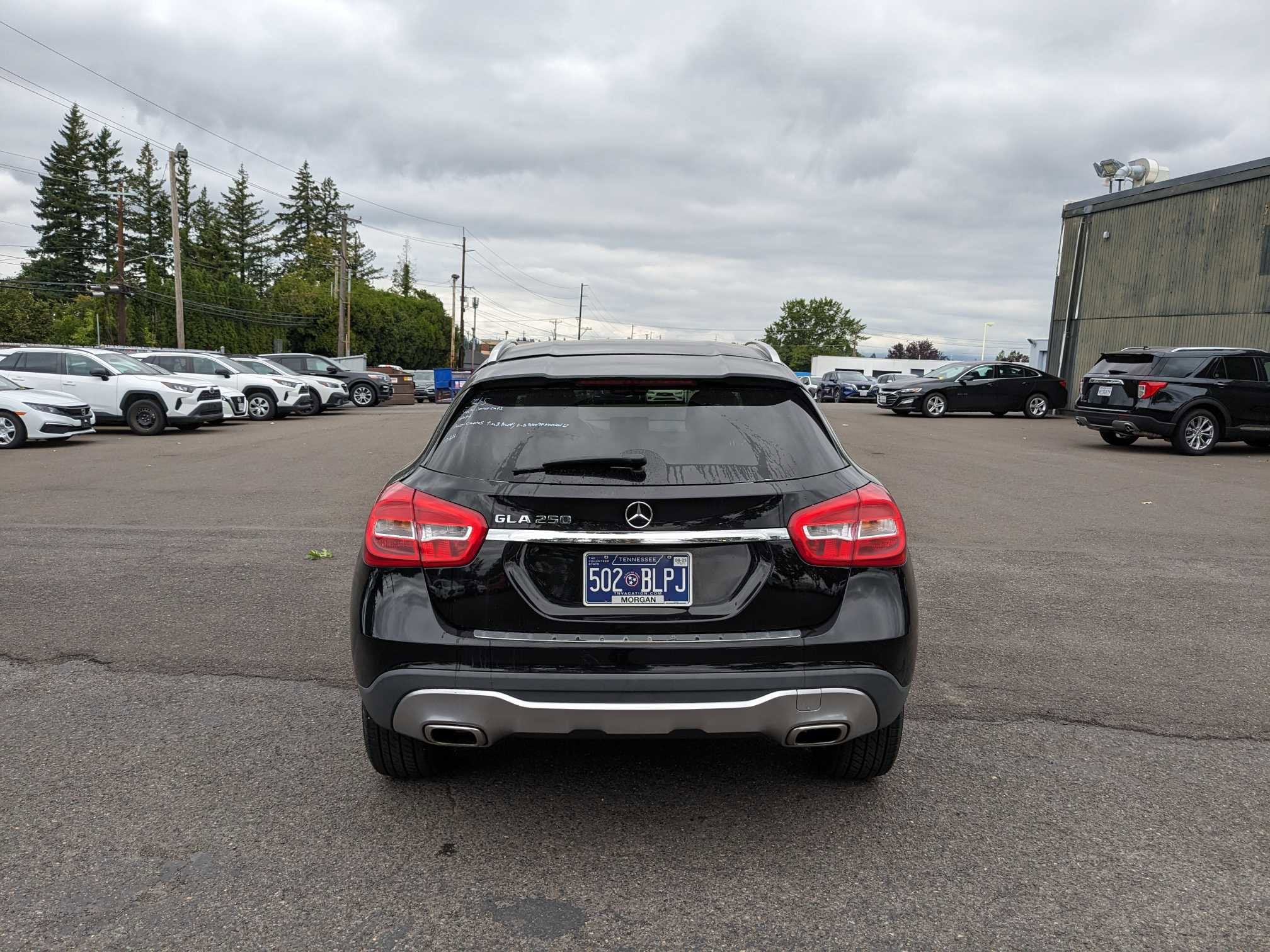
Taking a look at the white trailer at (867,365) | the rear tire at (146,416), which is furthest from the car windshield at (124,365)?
the white trailer at (867,365)

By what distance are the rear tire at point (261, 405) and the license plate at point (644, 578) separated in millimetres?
23591

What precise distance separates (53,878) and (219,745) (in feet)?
3.38

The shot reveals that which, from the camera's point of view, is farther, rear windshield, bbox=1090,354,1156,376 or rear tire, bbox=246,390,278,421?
rear tire, bbox=246,390,278,421

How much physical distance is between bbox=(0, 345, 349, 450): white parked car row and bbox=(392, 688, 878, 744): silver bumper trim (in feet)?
52.4

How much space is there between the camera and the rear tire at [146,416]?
1914 cm

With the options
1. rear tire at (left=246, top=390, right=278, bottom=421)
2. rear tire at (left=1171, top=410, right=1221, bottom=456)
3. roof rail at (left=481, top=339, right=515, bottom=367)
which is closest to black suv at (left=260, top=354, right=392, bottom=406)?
rear tire at (left=246, top=390, right=278, bottom=421)

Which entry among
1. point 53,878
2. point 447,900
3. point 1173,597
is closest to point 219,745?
point 53,878

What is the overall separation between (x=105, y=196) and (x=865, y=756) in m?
90.1

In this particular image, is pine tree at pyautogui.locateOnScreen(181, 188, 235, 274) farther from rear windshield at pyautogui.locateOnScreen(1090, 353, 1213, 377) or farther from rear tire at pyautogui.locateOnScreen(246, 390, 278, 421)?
rear windshield at pyautogui.locateOnScreen(1090, 353, 1213, 377)

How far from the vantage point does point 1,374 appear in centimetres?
1697

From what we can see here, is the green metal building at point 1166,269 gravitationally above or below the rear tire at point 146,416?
above

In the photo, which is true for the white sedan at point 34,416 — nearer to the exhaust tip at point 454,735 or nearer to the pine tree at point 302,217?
the exhaust tip at point 454,735

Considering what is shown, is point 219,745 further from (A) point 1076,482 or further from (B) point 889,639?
(A) point 1076,482

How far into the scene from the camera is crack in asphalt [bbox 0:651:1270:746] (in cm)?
413
